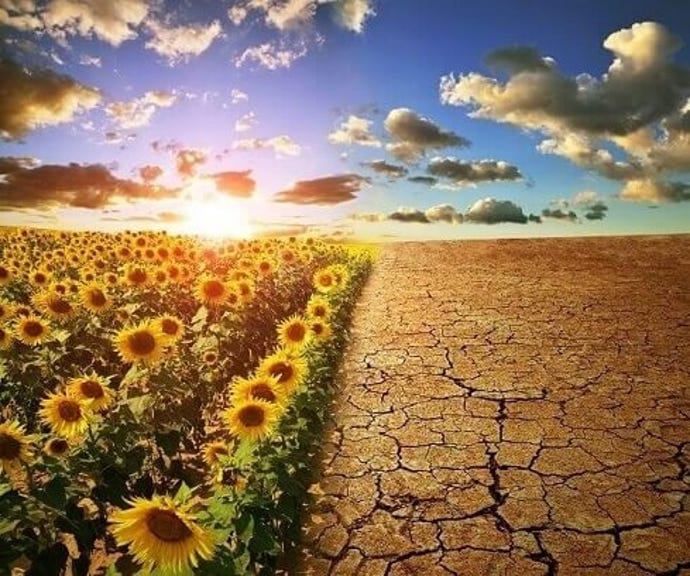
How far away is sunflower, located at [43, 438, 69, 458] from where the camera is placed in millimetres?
3090

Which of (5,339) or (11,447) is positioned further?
(5,339)

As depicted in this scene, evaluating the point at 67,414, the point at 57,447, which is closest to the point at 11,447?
the point at 57,447

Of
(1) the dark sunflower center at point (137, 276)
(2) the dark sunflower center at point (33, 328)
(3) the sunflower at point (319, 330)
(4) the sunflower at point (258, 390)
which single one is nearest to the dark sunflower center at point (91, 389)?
(4) the sunflower at point (258, 390)

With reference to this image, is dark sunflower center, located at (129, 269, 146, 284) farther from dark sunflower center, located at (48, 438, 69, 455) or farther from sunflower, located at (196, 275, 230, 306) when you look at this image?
dark sunflower center, located at (48, 438, 69, 455)

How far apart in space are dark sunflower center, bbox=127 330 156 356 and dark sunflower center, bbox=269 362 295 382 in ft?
2.65

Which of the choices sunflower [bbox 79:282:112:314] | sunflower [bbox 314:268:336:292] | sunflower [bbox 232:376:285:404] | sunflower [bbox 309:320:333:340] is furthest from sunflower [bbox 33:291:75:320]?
sunflower [bbox 314:268:336:292]

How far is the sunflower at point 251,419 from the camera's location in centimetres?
311

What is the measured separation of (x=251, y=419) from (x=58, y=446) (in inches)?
40.0

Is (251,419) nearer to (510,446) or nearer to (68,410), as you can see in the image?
(68,410)

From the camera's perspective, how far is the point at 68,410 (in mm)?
3260

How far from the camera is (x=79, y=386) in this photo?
3.39 meters

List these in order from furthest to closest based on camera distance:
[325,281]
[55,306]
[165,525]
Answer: [325,281]
[55,306]
[165,525]

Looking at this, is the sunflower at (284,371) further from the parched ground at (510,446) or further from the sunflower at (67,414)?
the sunflower at (67,414)

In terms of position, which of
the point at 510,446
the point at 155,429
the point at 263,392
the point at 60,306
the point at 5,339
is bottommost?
the point at 510,446
